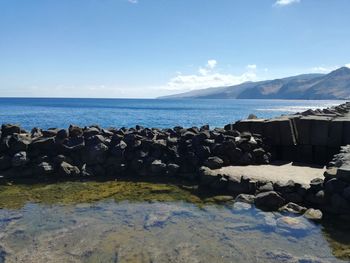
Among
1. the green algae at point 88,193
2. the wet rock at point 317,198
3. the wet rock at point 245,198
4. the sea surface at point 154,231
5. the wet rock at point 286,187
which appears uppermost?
the wet rock at point 286,187

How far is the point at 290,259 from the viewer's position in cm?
1026

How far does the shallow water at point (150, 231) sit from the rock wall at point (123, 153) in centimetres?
284

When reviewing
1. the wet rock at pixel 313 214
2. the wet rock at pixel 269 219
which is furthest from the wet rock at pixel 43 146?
the wet rock at pixel 313 214

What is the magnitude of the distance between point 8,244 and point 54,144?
982 cm

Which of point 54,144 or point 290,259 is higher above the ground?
point 54,144

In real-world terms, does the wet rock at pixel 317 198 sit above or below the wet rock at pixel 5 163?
below

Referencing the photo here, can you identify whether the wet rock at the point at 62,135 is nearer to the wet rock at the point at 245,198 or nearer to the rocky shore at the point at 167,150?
the rocky shore at the point at 167,150

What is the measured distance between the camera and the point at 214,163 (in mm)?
18250

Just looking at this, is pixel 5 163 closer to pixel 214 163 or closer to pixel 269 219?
pixel 214 163

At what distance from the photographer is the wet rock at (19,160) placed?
19.2 meters

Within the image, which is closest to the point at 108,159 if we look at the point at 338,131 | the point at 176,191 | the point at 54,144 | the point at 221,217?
the point at 54,144

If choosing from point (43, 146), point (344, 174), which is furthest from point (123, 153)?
point (344, 174)

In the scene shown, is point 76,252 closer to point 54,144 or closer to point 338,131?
point 54,144

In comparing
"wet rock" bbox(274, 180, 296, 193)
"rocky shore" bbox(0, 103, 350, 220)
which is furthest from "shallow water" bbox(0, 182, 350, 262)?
"rocky shore" bbox(0, 103, 350, 220)
